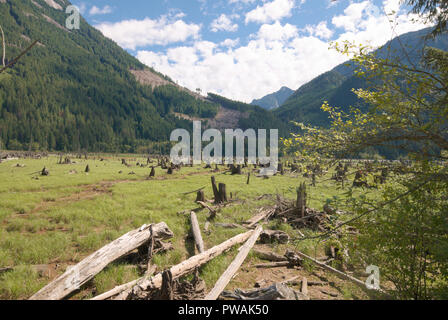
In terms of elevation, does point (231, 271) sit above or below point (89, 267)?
below

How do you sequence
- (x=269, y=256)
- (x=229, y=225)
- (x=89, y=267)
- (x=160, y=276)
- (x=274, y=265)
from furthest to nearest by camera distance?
(x=229, y=225)
(x=269, y=256)
(x=274, y=265)
(x=89, y=267)
(x=160, y=276)

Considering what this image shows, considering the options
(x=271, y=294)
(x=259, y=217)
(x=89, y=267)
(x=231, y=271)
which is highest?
(x=89, y=267)

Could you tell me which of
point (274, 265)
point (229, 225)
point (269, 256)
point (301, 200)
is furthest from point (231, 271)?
point (301, 200)

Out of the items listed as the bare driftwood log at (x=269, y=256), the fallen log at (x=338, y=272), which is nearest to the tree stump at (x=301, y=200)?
the fallen log at (x=338, y=272)

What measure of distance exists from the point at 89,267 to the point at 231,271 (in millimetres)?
3400

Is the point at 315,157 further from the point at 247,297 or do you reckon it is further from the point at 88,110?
the point at 88,110

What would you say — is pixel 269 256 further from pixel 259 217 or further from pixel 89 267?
pixel 89 267

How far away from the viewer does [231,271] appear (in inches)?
237

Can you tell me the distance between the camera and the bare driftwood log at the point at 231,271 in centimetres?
502

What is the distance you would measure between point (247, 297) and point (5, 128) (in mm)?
153841

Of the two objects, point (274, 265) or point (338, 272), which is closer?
point (338, 272)

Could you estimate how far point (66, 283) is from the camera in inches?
Result: 189

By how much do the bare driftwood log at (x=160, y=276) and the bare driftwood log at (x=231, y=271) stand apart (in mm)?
511

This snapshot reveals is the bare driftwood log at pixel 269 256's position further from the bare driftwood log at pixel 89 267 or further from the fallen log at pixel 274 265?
the bare driftwood log at pixel 89 267
